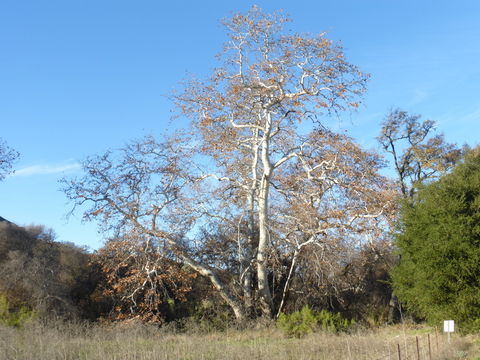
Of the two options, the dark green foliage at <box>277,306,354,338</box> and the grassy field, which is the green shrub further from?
the dark green foliage at <box>277,306,354,338</box>

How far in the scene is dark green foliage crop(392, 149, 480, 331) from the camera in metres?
15.4

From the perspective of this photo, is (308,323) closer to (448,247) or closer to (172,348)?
(448,247)

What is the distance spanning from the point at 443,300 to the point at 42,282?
47.1 feet

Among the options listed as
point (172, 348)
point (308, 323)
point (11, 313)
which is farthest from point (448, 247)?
point (11, 313)

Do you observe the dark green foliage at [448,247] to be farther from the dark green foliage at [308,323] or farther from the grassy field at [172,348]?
the dark green foliage at [308,323]

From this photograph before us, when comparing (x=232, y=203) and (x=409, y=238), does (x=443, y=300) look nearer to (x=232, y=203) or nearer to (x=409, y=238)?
(x=409, y=238)

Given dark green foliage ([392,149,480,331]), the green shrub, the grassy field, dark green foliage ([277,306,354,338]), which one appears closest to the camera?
the grassy field

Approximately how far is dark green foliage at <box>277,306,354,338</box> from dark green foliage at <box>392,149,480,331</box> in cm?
284

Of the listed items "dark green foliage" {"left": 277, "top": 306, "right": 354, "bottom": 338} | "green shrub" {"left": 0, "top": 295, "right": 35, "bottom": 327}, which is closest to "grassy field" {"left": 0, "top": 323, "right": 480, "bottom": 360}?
"dark green foliage" {"left": 277, "top": 306, "right": 354, "bottom": 338}

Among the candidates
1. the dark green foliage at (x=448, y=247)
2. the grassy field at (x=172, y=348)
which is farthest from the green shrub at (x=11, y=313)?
the dark green foliage at (x=448, y=247)

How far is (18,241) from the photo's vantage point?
72.3 feet

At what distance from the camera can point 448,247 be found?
15570 millimetres

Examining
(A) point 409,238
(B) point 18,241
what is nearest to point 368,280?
(A) point 409,238

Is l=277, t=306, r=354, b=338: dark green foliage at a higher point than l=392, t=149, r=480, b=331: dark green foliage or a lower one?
lower
